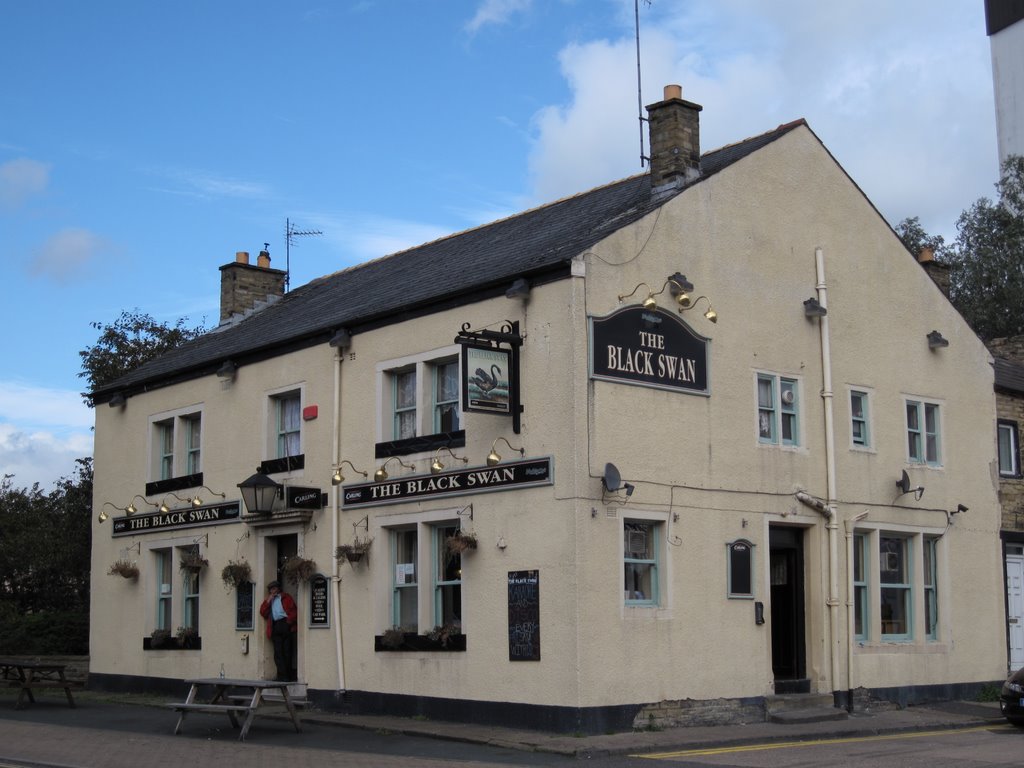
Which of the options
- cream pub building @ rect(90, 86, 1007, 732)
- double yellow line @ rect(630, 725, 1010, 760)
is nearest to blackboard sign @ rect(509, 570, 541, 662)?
cream pub building @ rect(90, 86, 1007, 732)

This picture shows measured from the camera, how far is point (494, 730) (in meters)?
16.7

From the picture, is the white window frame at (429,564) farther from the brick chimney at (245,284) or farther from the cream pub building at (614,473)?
the brick chimney at (245,284)

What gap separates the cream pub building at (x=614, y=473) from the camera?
16.9 meters

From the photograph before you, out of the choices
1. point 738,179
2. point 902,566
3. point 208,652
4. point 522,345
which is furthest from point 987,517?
point 208,652

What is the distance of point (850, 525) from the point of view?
65.4 ft

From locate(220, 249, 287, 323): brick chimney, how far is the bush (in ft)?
24.5

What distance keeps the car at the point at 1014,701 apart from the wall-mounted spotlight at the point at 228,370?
13.6 meters

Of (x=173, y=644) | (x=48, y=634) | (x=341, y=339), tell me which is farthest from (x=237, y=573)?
(x=48, y=634)

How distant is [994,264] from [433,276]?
26066 mm

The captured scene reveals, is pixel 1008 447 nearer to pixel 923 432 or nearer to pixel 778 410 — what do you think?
pixel 923 432

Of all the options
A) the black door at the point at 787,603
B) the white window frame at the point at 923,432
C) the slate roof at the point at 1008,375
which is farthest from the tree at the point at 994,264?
the black door at the point at 787,603

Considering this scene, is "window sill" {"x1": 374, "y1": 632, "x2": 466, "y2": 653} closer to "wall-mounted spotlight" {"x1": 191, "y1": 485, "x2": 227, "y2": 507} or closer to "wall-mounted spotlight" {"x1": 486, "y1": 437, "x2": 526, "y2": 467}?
"wall-mounted spotlight" {"x1": 486, "y1": 437, "x2": 526, "y2": 467}

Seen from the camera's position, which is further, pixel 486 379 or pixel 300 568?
pixel 300 568

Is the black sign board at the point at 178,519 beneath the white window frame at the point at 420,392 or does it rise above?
beneath
